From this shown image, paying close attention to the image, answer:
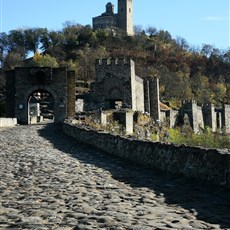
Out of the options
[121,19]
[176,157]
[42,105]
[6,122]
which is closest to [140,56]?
[121,19]

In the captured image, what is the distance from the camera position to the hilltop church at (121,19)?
12494cm

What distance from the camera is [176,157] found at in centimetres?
920

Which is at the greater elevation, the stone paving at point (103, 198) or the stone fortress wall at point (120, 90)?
the stone fortress wall at point (120, 90)

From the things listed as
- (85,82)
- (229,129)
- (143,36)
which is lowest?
(229,129)

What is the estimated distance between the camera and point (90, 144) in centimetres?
1598

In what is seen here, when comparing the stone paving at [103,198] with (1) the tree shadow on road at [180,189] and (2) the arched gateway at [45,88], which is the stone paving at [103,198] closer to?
(1) the tree shadow on road at [180,189]

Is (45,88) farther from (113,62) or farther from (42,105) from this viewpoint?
(42,105)

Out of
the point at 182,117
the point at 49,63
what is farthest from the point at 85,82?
the point at 182,117

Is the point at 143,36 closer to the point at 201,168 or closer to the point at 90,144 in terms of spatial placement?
the point at 90,144

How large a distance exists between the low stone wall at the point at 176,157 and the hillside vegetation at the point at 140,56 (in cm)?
5869

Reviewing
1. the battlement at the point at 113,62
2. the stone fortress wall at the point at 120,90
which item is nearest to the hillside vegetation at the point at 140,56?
the stone fortress wall at the point at 120,90

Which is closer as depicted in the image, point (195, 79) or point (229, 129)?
point (229, 129)

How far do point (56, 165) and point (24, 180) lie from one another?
2155mm

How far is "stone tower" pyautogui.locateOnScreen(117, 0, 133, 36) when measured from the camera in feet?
410
